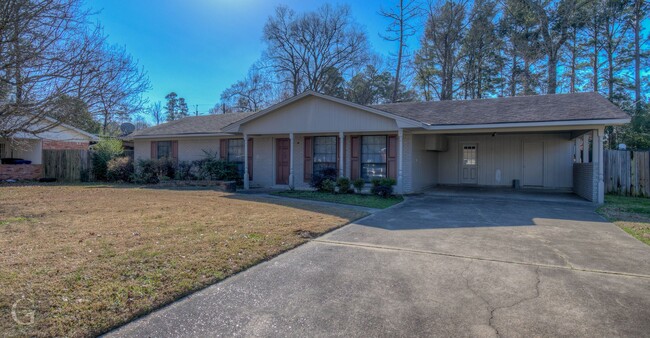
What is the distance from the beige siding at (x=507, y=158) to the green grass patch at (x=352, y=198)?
635 cm

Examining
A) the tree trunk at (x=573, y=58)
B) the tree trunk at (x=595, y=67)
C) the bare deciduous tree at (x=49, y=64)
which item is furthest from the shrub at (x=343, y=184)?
the tree trunk at (x=595, y=67)

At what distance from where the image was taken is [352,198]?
1127 cm

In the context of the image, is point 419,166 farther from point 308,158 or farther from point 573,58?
point 573,58

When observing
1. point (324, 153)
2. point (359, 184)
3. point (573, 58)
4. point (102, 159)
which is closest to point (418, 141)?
point (359, 184)

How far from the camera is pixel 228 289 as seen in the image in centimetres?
371

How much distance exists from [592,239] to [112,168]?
18.7 metres

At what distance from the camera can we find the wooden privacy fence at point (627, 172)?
12.7 metres

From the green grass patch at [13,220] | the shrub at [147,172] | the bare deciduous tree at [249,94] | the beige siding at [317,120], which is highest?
the bare deciduous tree at [249,94]

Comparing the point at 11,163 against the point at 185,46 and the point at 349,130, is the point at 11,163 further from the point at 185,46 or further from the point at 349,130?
the point at 349,130

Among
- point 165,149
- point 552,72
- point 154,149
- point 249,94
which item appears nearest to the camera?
point 165,149

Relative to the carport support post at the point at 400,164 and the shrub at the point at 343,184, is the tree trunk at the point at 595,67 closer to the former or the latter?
the carport support post at the point at 400,164

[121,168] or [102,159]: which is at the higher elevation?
[102,159]

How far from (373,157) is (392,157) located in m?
0.78

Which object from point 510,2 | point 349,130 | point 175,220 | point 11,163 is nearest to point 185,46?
point 11,163
